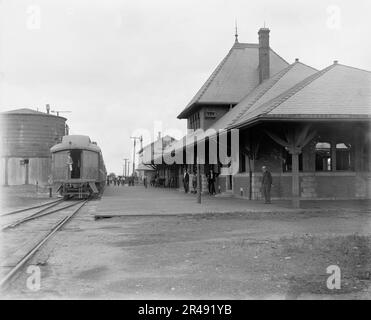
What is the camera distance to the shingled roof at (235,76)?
3369cm

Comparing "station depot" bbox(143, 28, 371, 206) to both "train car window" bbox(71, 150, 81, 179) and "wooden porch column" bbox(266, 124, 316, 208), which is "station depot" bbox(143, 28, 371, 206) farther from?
"train car window" bbox(71, 150, 81, 179)

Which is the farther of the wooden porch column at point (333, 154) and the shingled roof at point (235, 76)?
the shingled roof at point (235, 76)

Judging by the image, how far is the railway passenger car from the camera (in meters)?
27.1

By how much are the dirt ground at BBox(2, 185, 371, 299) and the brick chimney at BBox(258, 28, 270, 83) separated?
2266cm

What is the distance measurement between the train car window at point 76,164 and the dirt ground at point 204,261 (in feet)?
50.3

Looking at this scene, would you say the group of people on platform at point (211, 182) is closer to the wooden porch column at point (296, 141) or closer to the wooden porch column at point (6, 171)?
the wooden porch column at point (296, 141)

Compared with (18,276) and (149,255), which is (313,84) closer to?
(149,255)

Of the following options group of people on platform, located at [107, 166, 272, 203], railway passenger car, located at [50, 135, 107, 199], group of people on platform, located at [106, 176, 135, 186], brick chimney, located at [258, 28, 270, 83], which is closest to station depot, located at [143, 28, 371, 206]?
group of people on platform, located at [107, 166, 272, 203]

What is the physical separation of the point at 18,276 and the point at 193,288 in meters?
2.42

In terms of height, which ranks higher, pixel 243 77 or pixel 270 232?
pixel 243 77

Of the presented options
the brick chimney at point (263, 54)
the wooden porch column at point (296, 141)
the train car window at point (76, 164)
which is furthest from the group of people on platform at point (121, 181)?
the wooden porch column at point (296, 141)

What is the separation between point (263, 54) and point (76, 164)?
14.9 metres
